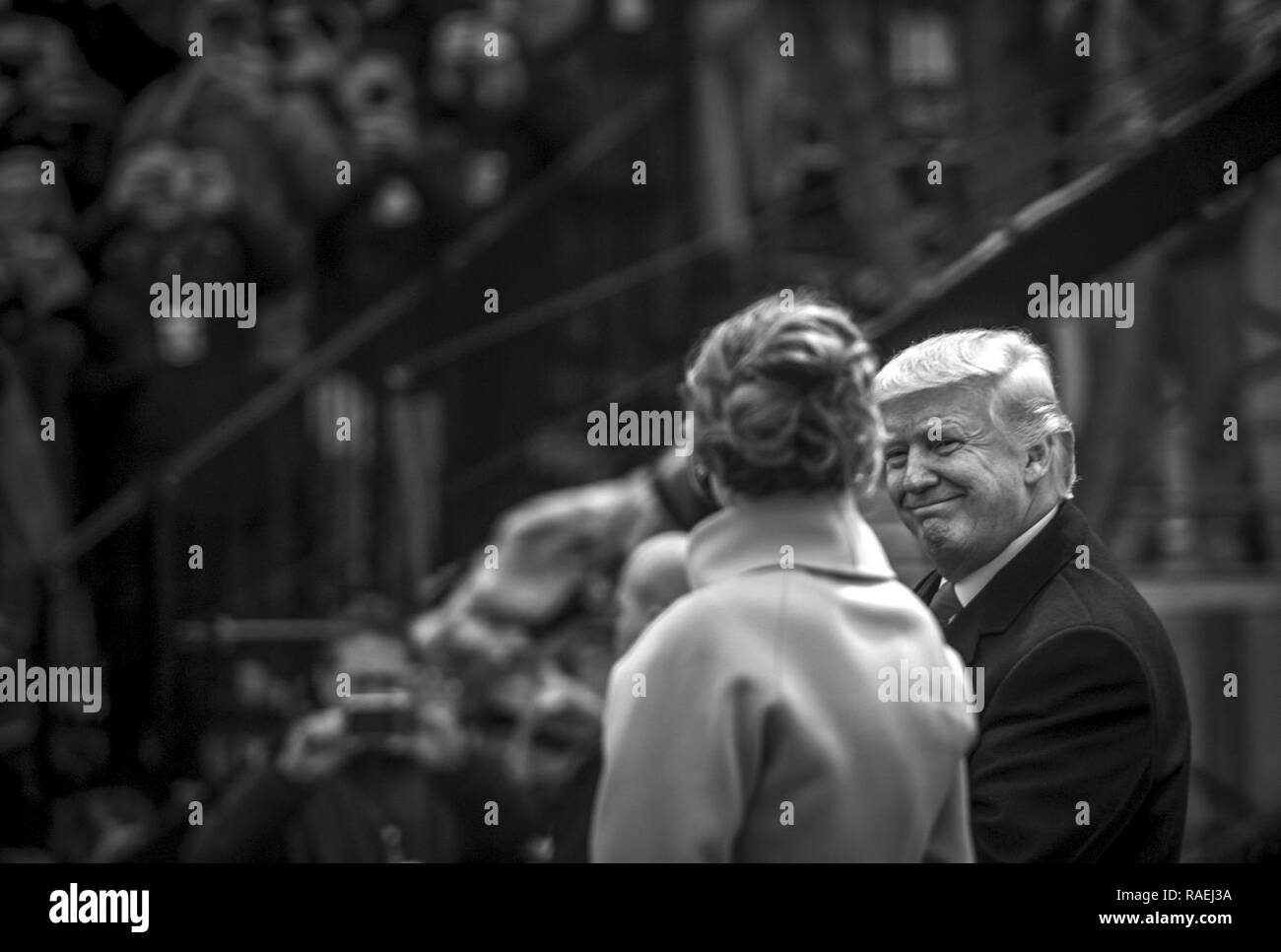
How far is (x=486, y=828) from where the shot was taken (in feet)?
17.3

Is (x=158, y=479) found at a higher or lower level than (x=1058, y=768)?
higher

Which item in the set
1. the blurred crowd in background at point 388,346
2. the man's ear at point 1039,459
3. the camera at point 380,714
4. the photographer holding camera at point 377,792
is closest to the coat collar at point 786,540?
the man's ear at point 1039,459

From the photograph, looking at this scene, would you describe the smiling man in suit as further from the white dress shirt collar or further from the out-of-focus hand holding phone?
the out-of-focus hand holding phone

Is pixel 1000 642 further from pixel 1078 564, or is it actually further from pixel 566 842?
pixel 566 842

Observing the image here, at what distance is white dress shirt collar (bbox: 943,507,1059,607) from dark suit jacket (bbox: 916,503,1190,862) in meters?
0.03

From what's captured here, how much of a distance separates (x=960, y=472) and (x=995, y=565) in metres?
0.17

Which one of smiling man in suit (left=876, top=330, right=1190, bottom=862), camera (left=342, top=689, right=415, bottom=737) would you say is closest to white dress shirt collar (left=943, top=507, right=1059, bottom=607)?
smiling man in suit (left=876, top=330, right=1190, bottom=862)

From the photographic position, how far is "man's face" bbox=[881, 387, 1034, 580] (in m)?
3.14

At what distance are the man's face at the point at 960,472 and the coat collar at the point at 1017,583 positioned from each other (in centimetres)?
5

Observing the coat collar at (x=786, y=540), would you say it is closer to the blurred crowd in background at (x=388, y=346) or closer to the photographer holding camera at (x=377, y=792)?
the blurred crowd in background at (x=388, y=346)

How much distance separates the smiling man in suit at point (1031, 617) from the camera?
2979mm
